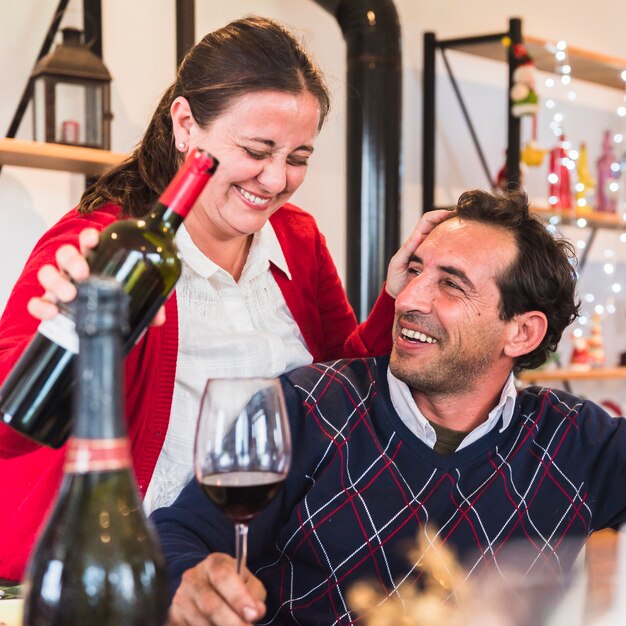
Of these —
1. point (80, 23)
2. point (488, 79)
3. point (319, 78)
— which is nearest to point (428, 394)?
point (319, 78)

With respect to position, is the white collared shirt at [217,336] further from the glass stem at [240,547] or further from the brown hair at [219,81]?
the glass stem at [240,547]

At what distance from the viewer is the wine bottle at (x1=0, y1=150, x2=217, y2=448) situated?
76 centimetres

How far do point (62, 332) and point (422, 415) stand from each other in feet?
2.89

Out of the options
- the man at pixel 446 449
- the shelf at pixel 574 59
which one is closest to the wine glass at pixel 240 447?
the man at pixel 446 449

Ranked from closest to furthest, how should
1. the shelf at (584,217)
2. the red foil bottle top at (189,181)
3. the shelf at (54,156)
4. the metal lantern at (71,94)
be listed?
the red foil bottle top at (189,181)
the shelf at (54,156)
the metal lantern at (71,94)
the shelf at (584,217)

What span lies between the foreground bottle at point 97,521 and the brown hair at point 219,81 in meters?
0.85

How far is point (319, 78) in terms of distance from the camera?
154 centimetres

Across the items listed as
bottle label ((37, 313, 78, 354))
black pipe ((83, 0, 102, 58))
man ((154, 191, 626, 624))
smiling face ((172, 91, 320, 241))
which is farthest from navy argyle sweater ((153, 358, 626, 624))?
black pipe ((83, 0, 102, 58))

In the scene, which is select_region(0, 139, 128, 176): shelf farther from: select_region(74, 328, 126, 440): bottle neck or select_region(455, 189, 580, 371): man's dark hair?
select_region(74, 328, 126, 440): bottle neck

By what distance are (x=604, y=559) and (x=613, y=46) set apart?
450 centimetres

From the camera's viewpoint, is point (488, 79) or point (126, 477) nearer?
point (126, 477)

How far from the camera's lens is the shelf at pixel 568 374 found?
155 inches

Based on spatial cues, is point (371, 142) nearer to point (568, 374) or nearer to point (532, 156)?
point (532, 156)

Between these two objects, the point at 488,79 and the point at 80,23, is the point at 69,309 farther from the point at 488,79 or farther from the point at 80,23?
the point at 488,79
